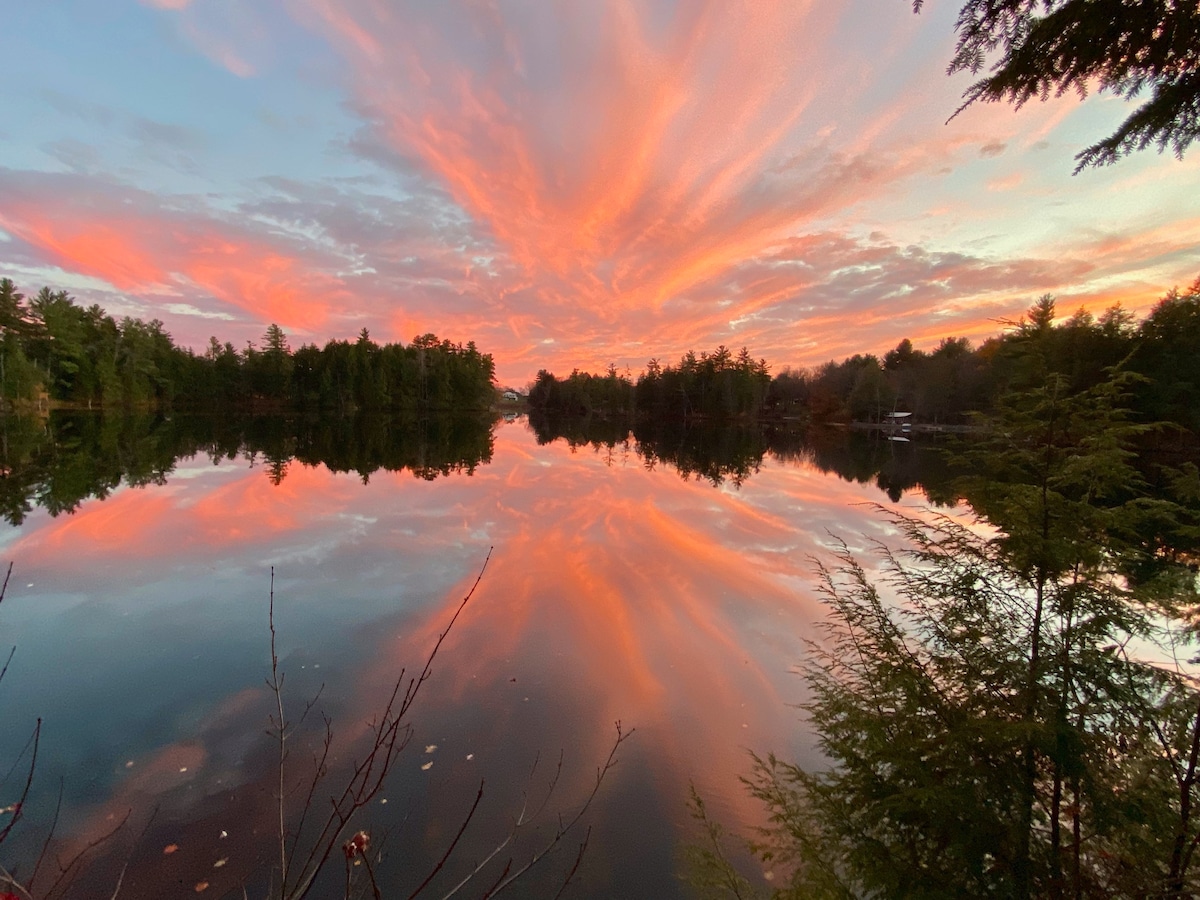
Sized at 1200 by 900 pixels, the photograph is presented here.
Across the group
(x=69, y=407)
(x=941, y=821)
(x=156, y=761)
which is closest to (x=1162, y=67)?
(x=941, y=821)

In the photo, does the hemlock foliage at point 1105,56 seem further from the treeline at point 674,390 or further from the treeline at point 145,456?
the treeline at point 674,390

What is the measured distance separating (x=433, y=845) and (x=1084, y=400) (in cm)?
595

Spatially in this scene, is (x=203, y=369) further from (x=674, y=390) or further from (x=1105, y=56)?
(x=1105, y=56)

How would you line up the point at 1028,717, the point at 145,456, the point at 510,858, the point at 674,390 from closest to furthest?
the point at 510,858 < the point at 1028,717 < the point at 145,456 < the point at 674,390

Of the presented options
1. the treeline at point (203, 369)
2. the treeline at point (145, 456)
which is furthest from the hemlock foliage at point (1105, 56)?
the treeline at point (203, 369)

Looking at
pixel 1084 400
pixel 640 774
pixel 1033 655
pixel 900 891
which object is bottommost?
pixel 640 774

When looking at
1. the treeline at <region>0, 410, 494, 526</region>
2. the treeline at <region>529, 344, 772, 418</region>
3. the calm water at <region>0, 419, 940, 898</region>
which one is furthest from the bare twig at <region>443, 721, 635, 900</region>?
the treeline at <region>529, 344, 772, 418</region>

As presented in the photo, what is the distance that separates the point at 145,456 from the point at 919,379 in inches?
3312

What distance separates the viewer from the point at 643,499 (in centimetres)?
1991

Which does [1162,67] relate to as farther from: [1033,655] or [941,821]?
[941,821]

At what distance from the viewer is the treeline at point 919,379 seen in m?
18.6

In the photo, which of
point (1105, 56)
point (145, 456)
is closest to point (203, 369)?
point (145, 456)

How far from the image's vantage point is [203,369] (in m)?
83.0

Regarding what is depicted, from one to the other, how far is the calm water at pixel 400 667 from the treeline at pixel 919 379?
4.72m
